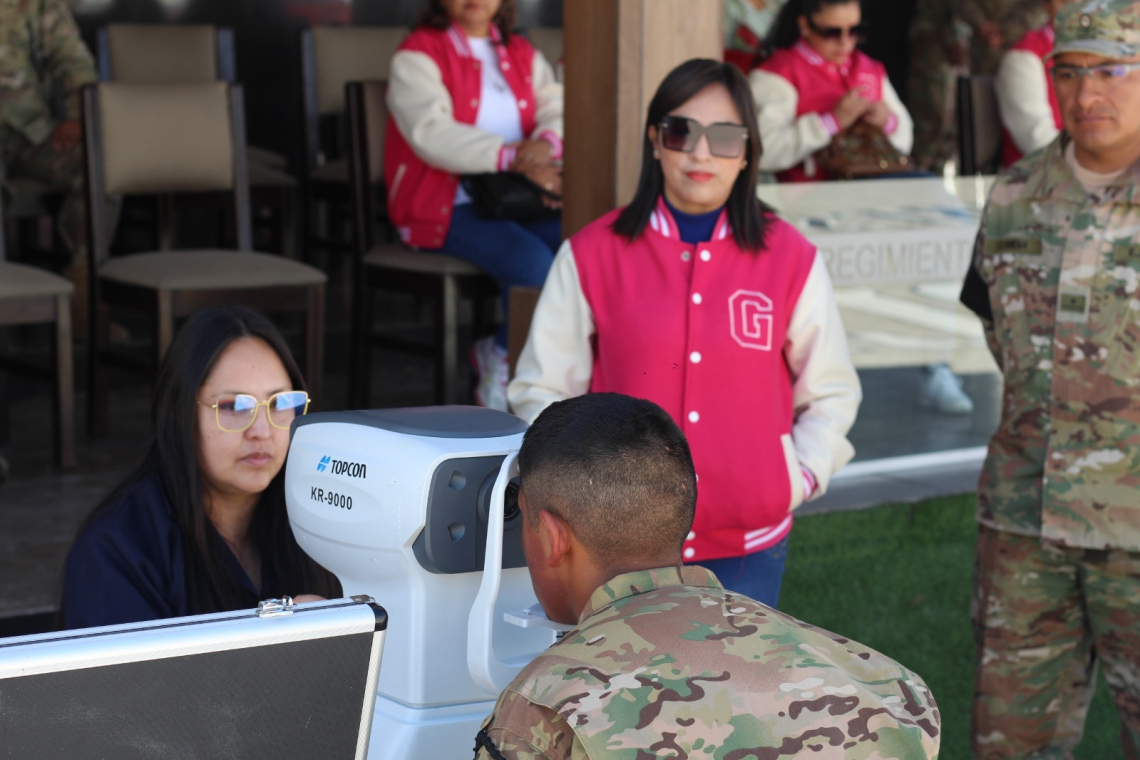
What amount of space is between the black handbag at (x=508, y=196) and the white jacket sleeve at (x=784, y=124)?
67cm

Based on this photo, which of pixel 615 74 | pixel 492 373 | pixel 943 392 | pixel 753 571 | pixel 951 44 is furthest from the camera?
pixel 951 44

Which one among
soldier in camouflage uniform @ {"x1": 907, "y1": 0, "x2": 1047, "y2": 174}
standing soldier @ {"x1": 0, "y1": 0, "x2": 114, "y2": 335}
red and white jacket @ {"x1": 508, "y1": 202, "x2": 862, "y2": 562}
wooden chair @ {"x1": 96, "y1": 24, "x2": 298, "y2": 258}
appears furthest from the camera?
soldier in camouflage uniform @ {"x1": 907, "y1": 0, "x2": 1047, "y2": 174}

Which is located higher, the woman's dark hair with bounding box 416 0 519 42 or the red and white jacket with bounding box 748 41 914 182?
the woman's dark hair with bounding box 416 0 519 42

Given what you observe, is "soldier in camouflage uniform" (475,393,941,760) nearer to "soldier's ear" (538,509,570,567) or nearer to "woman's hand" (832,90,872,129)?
"soldier's ear" (538,509,570,567)

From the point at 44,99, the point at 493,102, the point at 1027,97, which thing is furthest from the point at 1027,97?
the point at 44,99

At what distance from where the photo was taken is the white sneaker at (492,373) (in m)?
3.87

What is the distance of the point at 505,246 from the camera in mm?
3830

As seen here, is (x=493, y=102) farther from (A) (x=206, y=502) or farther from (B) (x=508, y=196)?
(A) (x=206, y=502)

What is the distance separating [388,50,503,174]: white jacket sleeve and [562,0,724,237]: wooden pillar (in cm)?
83

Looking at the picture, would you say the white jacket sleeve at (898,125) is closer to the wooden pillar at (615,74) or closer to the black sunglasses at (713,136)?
the wooden pillar at (615,74)

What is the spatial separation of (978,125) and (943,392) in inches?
40.7

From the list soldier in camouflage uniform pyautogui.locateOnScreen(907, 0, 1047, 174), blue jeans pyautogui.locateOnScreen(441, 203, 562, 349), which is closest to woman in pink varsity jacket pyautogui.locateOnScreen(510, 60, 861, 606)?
blue jeans pyautogui.locateOnScreen(441, 203, 562, 349)

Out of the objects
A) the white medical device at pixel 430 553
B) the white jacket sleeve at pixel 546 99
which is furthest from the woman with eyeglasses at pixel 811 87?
the white medical device at pixel 430 553

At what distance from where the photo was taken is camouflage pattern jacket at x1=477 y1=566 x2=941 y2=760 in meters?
1.16
